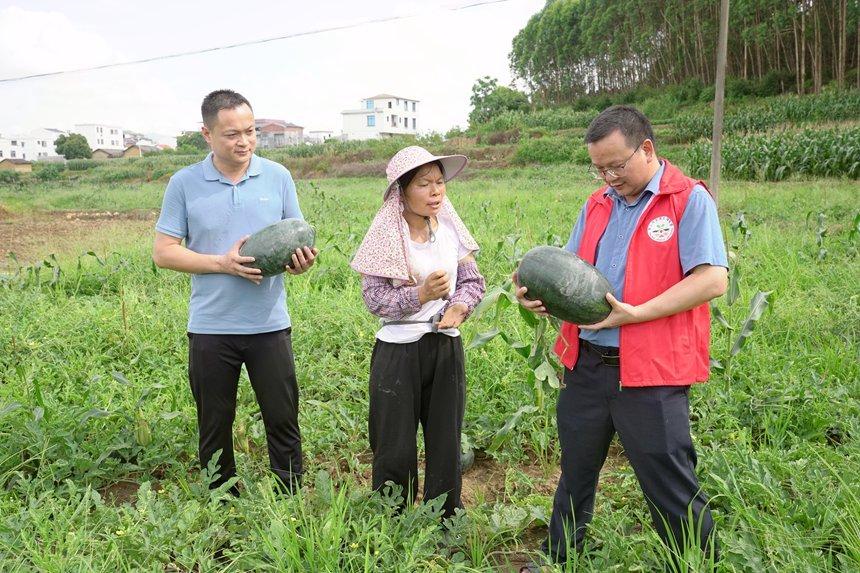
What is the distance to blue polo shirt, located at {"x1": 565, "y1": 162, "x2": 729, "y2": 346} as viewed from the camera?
7.25 feet

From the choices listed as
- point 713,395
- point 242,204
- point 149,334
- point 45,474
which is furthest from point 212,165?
point 713,395

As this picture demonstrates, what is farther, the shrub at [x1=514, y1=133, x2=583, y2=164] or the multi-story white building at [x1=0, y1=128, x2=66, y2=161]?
the multi-story white building at [x1=0, y1=128, x2=66, y2=161]

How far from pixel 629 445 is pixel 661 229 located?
796 millimetres

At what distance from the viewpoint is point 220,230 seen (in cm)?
309

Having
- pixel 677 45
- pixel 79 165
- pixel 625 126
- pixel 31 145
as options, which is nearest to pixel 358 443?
pixel 625 126

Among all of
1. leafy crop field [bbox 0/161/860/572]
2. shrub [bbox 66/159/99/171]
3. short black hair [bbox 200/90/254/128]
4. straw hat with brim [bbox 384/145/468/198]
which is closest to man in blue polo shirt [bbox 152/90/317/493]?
short black hair [bbox 200/90/254/128]

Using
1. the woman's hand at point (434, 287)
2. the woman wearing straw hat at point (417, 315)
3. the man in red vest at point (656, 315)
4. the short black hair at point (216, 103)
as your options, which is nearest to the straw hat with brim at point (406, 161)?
the woman wearing straw hat at point (417, 315)

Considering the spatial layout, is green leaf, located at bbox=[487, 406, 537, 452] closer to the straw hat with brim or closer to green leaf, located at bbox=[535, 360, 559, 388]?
green leaf, located at bbox=[535, 360, 559, 388]

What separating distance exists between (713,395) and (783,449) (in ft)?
2.01

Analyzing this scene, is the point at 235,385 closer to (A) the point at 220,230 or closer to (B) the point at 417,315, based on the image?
(A) the point at 220,230

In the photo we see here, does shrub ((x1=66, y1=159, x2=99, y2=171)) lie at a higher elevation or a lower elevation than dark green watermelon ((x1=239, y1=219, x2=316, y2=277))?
higher

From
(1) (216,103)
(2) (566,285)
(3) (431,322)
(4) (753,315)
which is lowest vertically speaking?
(4) (753,315)

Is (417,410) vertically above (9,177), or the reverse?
(9,177)

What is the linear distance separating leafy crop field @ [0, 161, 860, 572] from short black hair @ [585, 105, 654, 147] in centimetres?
96
